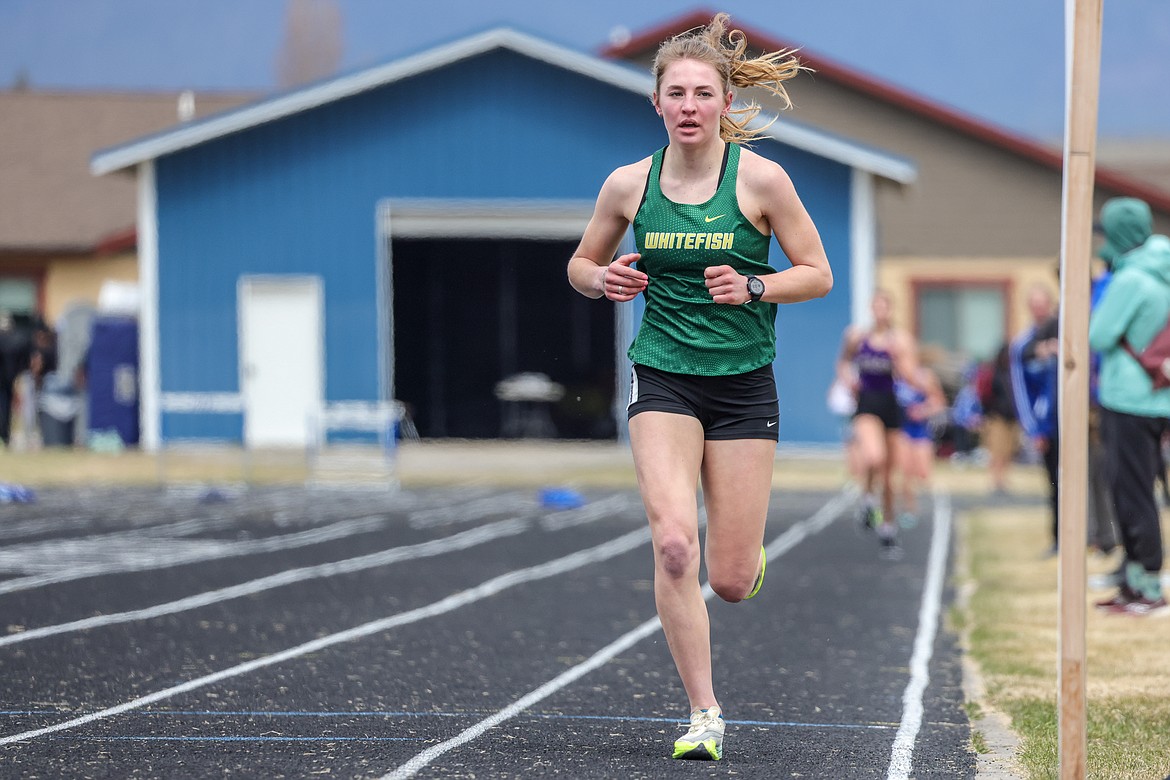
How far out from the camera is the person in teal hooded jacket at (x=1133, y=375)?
32.5 ft

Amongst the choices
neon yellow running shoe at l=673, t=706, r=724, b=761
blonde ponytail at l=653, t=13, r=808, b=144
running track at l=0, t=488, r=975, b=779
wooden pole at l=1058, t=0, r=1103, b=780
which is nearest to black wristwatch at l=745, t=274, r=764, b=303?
blonde ponytail at l=653, t=13, r=808, b=144

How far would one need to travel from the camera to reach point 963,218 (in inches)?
1420

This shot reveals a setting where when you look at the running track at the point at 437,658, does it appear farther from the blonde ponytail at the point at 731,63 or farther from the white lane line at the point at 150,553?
the blonde ponytail at the point at 731,63

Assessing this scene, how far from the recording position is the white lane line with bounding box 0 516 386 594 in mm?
11578

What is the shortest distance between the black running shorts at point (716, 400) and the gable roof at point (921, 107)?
29.6 meters

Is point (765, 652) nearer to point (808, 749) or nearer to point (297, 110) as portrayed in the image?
point (808, 749)

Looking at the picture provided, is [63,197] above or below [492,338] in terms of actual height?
above

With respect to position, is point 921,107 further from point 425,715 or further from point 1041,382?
point 425,715

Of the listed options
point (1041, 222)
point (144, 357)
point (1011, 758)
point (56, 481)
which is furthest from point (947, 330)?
point (1011, 758)

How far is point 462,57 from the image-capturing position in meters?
27.7

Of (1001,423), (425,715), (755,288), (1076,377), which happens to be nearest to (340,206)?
(1001,423)

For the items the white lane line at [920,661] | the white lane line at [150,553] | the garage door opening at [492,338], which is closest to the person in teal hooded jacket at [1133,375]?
the white lane line at [920,661]

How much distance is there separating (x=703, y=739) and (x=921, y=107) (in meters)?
31.8

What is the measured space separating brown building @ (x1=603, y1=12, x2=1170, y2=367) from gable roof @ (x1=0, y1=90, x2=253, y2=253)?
1195 centimetres
